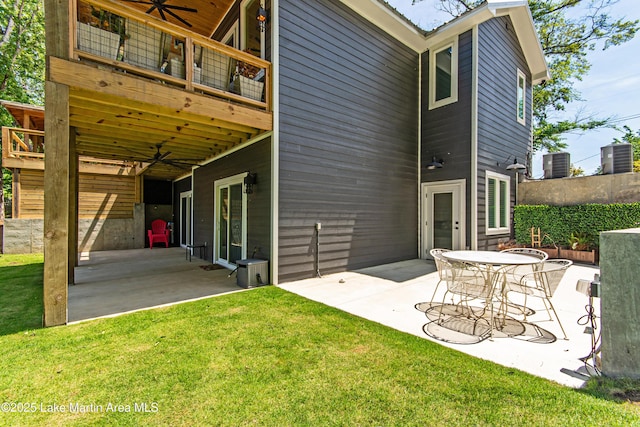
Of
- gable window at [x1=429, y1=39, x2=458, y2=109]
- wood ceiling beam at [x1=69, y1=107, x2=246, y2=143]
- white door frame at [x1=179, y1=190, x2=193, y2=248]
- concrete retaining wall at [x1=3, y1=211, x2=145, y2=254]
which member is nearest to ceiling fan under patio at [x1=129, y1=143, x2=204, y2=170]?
wood ceiling beam at [x1=69, y1=107, x2=246, y2=143]

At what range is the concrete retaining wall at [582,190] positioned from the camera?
6938 millimetres

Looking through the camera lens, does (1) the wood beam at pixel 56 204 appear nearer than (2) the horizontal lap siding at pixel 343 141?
Yes

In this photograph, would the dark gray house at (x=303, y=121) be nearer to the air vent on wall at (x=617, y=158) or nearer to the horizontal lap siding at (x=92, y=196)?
the air vent on wall at (x=617, y=158)

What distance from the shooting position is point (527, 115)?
948 centimetres

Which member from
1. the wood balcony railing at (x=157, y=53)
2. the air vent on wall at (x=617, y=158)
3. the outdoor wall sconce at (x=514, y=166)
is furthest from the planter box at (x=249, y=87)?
the air vent on wall at (x=617, y=158)

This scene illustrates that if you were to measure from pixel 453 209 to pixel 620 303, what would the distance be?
5226mm

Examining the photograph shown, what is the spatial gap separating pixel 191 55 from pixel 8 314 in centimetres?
422

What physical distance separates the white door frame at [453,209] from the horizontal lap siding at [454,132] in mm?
108

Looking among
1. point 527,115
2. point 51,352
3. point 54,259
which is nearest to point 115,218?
point 54,259

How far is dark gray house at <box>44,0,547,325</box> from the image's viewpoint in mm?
3641

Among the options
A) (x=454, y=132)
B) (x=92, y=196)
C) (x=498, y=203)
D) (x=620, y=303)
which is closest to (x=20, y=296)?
(x=92, y=196)

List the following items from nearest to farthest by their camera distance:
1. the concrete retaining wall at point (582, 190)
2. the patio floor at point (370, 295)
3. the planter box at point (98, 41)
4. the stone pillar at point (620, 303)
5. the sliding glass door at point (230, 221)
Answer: the stone pillar at point (620, 303), the patio floor at point (370, 295), the planter box at point (98, 41), the sliding glass door at point (230, 221), the concrete retaining wall at point (582, 190)

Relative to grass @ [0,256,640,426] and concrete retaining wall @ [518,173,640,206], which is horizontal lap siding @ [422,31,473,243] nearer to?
concrete retaining wall @ [518,173,640,206]

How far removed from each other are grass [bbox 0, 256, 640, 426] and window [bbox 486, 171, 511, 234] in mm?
5981
